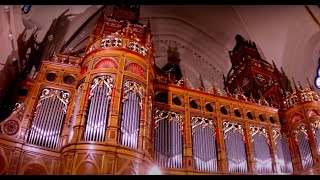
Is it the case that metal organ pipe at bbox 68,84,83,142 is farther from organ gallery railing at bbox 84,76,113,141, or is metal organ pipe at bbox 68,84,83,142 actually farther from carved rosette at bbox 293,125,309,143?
carved rosette at bbox 293,125,309,143

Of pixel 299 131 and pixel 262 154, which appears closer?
pixel 262 154

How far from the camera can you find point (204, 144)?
1068 centimetres

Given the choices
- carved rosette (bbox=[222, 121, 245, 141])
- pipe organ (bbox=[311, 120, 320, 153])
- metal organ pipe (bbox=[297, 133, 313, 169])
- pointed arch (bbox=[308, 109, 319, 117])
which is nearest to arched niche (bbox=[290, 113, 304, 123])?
pointed arch (bbox=[308, 109, 319, 117])

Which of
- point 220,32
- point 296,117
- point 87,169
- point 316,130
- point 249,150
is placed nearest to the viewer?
point 87,169

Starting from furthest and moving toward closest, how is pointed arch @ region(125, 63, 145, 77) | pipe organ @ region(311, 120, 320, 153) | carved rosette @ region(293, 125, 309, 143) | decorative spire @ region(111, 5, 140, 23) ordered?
decorative spire @ region(111, 5, 140, 23) < carved rosette @ region(293, 125, 309, 143) < pipe organ @ region(311, 120, 320, 153) < pointed arch @ region(125, 63, 145, 77)

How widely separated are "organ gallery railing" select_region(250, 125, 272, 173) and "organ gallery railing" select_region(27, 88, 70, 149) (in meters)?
6.67

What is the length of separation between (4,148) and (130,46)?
15.6 ft

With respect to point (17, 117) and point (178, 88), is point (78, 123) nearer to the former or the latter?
point (17, 117)

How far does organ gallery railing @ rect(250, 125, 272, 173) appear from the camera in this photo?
1115 centimetres

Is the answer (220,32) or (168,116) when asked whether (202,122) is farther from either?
(220,32)

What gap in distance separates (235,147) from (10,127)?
7.15 m

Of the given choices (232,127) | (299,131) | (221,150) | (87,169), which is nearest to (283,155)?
(299,131)

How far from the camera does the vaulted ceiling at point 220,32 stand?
48.9ft

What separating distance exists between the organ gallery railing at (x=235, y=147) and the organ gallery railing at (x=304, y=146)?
2.25m
